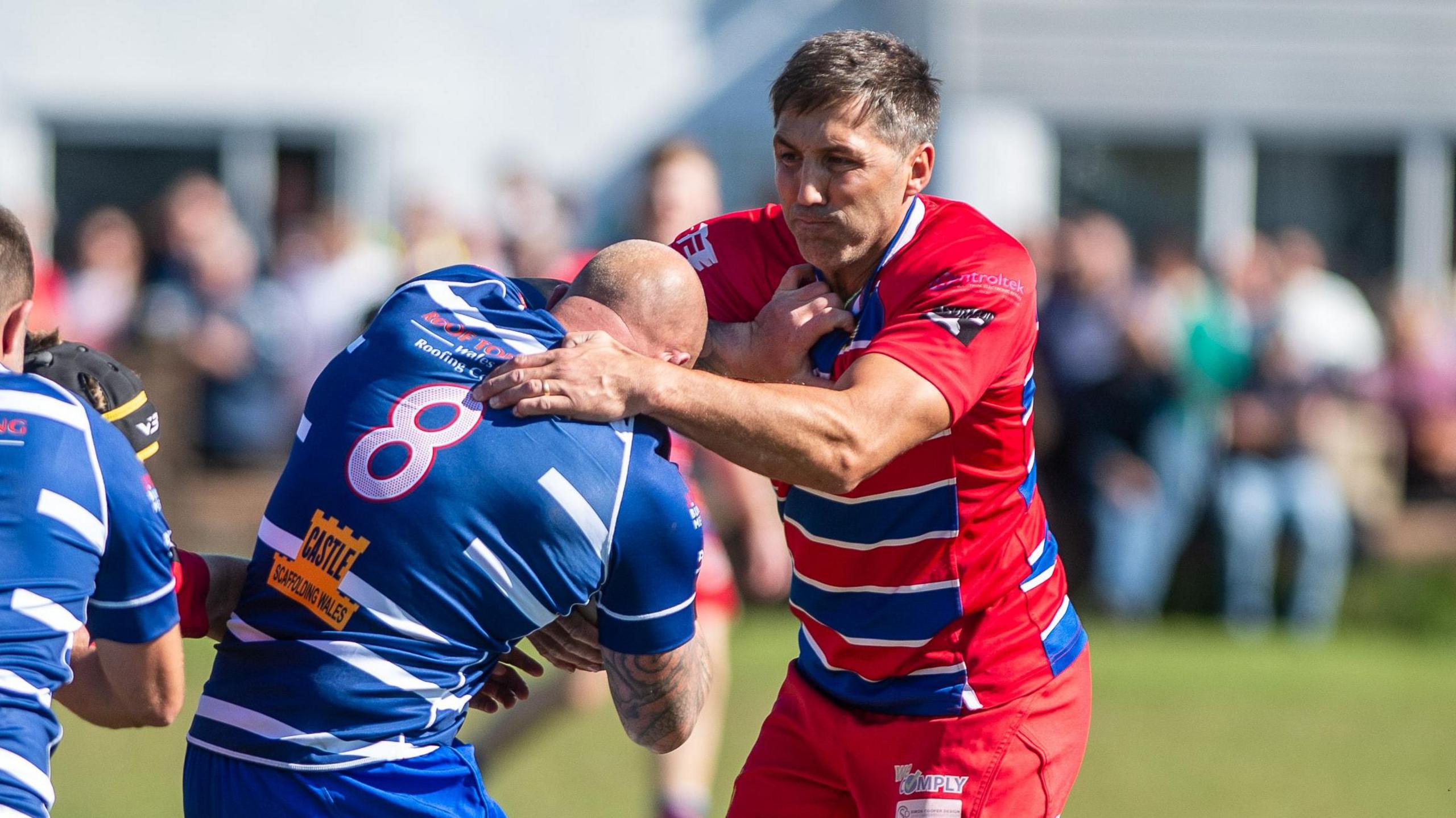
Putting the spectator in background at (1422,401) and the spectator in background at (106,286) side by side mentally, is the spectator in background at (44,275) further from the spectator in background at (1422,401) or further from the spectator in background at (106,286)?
the spectator in background at (1422,401)

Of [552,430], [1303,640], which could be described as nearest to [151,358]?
[1303,640]

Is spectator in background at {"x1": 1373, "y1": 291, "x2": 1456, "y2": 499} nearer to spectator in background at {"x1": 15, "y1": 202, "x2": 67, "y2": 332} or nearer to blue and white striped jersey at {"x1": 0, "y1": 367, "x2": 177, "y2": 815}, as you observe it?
spectator in background at {"x1": 15, "y1": 202, "x2": 67, "y2": 332}

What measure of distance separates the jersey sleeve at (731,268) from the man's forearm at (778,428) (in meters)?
0.68

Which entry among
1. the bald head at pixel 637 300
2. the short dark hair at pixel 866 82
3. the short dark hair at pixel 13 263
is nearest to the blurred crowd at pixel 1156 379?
the short dark hair at pixel 866 82

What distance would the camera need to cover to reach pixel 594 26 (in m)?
15.9

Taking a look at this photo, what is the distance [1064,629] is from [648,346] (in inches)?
49.0

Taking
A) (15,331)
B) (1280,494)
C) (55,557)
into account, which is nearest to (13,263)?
(15,331)

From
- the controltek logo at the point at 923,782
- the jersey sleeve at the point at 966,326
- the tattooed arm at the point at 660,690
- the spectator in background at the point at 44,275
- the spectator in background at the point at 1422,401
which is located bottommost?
the spectator in background at the point at 1422,401

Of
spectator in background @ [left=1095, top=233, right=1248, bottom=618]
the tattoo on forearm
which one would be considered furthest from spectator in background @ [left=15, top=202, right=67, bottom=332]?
spectator in background @ [left=1095, top=233, right=1248, bottom=618]

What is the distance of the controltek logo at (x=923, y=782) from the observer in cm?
360

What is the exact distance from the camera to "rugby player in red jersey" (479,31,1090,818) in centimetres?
352

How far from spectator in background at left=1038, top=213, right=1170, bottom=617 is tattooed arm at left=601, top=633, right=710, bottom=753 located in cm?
799

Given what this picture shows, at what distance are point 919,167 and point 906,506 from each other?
0.75 meters

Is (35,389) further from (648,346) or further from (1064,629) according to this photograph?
(1064,629)
